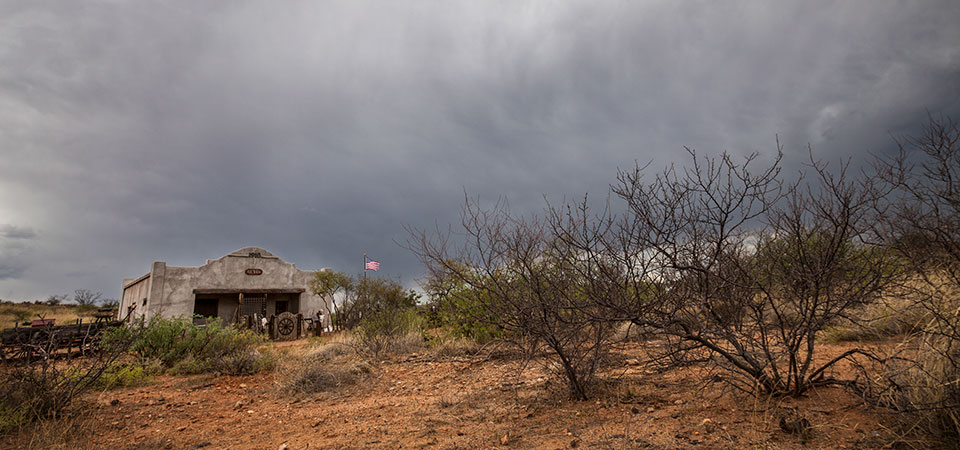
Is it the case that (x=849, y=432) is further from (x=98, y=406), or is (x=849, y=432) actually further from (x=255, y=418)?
(x=98, y=406)

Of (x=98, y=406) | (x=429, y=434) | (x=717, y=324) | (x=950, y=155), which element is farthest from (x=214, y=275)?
(x=950, y=155)

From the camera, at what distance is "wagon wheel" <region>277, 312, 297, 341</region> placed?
19000 millimetres

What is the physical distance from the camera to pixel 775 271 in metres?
4.43

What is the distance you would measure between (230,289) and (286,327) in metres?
6.05

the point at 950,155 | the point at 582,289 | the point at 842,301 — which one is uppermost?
the point at 950,155

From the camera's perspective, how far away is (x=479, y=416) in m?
4.97

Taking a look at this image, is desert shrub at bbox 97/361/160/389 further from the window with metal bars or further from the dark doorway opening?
the dark doorway opening

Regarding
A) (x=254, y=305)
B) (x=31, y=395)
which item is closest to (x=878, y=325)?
(x=31, y=395)

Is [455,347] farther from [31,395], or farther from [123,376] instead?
[31,395]

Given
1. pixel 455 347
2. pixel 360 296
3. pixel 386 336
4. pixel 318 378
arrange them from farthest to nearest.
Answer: pixel 360 296, pixel 386 336, pixel 455 347, pixel 318 378

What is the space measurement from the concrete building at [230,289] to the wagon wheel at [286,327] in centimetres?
322

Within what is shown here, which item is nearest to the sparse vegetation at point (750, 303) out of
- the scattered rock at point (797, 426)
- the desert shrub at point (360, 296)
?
the scattered rock at point (797, 426)

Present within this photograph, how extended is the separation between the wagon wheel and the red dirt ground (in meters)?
11.6

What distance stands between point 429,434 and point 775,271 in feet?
12.3
